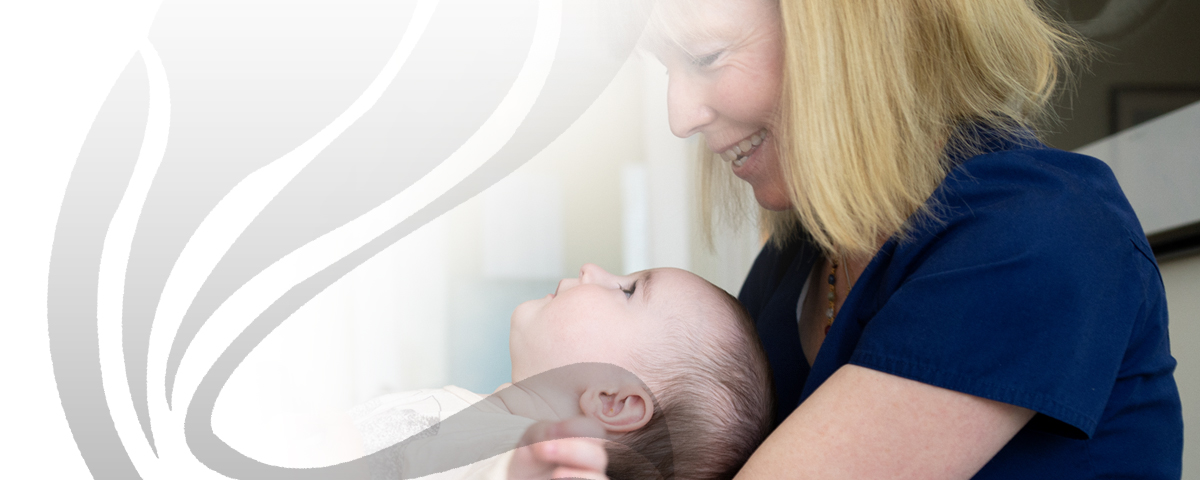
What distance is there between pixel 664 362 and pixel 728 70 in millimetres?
341

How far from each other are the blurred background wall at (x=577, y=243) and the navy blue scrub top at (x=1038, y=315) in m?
0.43

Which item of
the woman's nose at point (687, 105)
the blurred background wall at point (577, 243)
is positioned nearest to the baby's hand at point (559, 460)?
the blurred background wall at point (577, 243)

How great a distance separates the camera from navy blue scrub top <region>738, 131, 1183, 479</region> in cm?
57

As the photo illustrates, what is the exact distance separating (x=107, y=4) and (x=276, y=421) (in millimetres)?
494

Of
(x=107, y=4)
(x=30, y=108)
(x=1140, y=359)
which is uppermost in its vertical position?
(x=107, y=4)

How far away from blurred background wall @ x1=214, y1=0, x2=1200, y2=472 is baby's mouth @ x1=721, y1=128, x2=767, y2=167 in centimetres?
35

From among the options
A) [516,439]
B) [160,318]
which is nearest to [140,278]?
[160,318]

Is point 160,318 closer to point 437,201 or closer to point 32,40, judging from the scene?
point 32,40

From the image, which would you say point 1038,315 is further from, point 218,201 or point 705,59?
point 218,201

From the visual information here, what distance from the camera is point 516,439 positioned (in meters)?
0.69

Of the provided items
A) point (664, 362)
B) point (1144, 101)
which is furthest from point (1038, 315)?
point (1144, 101)

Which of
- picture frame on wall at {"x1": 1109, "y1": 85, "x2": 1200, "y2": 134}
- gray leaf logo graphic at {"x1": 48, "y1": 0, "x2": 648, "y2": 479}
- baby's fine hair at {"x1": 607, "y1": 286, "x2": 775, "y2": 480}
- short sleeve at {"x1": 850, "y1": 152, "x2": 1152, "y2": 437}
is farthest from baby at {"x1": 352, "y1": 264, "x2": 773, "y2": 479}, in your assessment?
picture frame on wall at {"x1": 1109, "y1": 85, "x2": 1200, "y2": 134}

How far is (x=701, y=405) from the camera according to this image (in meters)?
0.80

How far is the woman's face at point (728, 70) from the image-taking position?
817mm
